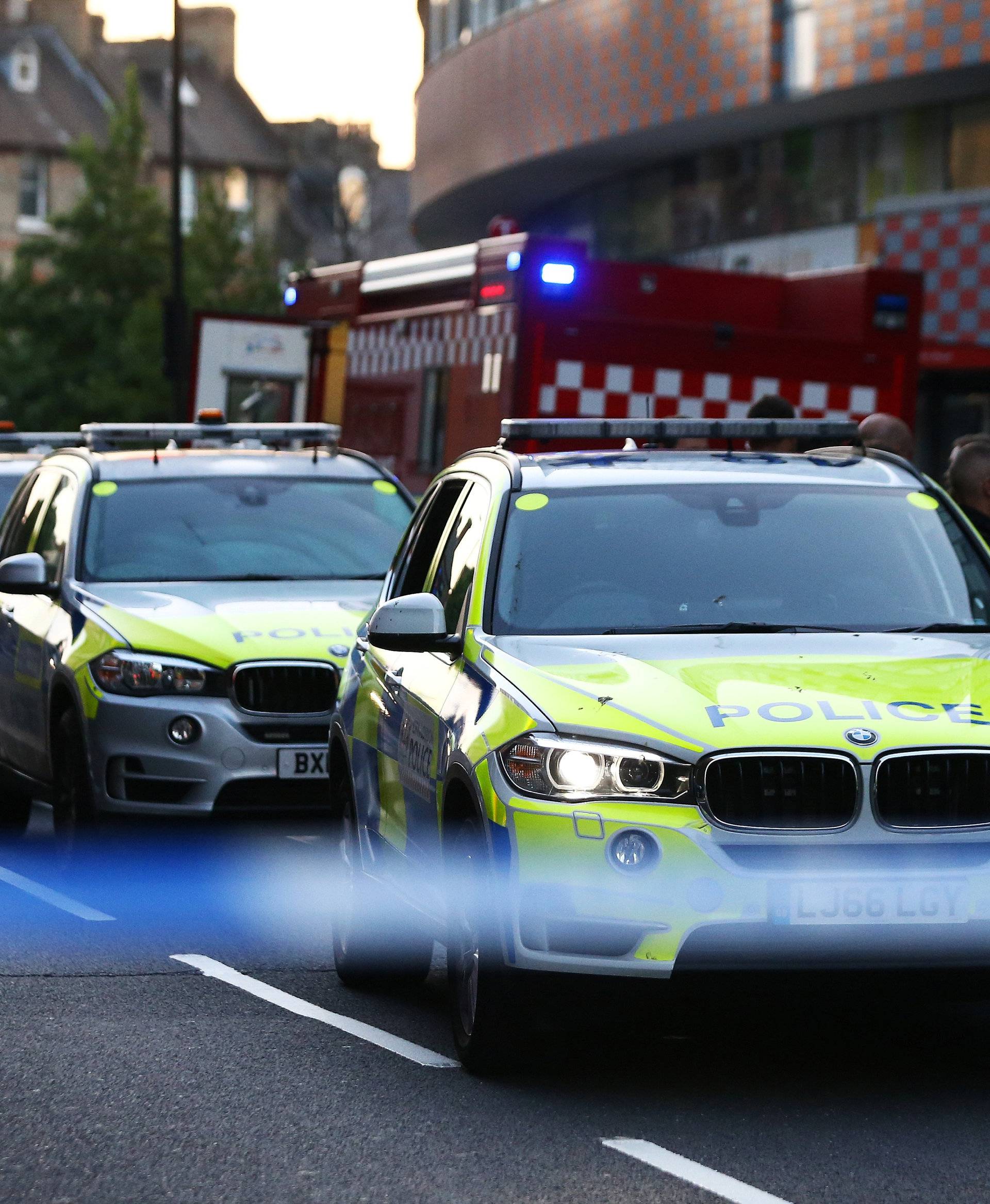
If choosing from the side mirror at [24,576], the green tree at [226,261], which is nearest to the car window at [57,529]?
the side mirror at [24,576]

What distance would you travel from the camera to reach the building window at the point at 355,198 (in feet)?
262

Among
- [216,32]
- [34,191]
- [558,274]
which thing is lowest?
[558,274]

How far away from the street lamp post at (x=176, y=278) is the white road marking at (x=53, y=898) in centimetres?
1966

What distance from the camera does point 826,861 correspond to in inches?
220

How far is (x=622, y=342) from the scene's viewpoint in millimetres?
13562

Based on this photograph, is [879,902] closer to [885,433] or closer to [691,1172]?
[691,1172]

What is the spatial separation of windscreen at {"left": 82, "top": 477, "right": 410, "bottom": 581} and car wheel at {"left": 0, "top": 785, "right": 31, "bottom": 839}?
1.49 m

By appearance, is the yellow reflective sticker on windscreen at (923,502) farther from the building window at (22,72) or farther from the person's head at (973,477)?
the building window at (22,72)

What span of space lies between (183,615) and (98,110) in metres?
75.0

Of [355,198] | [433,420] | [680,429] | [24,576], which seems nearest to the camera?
[680,429]

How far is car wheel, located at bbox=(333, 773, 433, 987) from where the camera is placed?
7328 millimetres

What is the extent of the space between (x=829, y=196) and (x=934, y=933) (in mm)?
24608

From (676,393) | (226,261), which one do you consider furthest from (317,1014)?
(226,261)

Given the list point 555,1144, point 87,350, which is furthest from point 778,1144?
point 87,350
